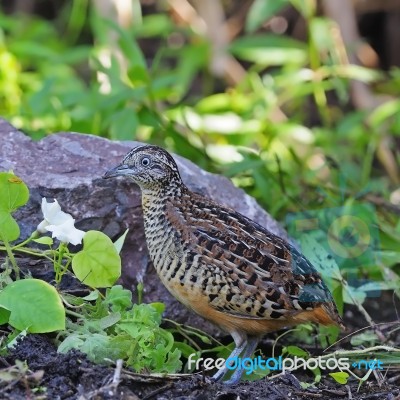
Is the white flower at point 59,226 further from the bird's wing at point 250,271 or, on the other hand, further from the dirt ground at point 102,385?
the bird's wing at point 250,271

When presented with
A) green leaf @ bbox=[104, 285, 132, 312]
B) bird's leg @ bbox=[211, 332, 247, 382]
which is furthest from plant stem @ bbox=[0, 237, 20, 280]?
bird's leg @ bbox=[211, 332, 247, 382]

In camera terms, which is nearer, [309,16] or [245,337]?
[245,337]

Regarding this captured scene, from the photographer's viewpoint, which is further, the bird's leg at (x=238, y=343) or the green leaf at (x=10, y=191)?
the bird's leg at (x=238, y=343)

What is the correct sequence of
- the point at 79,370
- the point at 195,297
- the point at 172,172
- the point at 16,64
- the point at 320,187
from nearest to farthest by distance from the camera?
the point at 79,370 < the point at 195,297 < the point at 172,172 < the point at 320,187 < the point at 16,64

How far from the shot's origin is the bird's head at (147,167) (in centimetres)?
479

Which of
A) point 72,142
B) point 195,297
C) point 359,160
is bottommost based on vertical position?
point 359,160

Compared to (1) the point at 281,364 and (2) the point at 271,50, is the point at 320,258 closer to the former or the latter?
(1) the point at 281,364

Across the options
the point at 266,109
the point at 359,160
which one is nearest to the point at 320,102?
the point at 266,109

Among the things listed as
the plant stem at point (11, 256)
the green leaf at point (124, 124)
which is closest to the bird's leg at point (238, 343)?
the plant stem at point (11, 256)

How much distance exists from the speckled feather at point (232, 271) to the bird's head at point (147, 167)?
140mm

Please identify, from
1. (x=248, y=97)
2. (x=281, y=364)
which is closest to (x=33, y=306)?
(x=281, y=364)

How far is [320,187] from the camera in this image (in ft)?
21.2

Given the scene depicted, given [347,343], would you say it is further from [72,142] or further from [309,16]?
[309,16]

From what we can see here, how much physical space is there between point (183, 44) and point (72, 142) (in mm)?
5449
